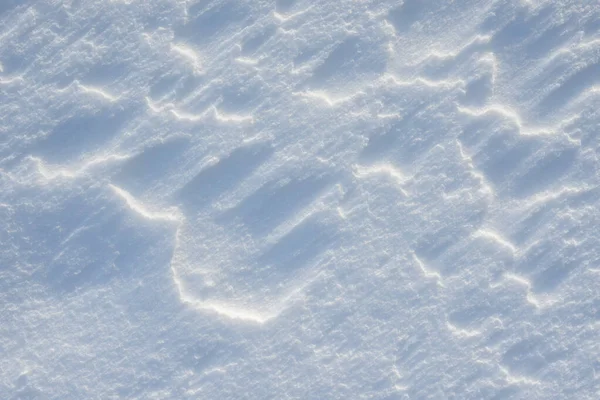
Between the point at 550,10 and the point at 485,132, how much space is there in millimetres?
208

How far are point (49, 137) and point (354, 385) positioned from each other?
23.0 inches

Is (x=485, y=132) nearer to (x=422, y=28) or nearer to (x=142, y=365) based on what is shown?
(x=422, y=28)

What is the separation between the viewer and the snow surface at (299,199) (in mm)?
879

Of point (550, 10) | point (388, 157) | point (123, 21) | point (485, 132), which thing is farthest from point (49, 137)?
point (550, 10)

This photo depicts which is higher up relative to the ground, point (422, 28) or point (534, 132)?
point (422, 28)

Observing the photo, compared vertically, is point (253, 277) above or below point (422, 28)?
below

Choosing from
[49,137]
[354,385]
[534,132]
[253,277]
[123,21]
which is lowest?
[354,385]

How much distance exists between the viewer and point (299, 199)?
0.90 meters

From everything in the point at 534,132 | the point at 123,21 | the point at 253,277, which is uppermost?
the point at 123,21

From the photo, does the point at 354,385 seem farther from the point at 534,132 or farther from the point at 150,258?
the point at 534,132

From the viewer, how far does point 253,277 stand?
895 millimetres

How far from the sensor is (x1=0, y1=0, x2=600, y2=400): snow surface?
879 mm

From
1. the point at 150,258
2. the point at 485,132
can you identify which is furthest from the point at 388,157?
the point at 150,258

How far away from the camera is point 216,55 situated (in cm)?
91
